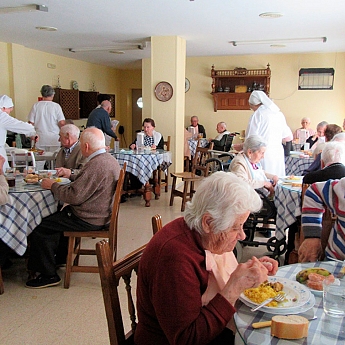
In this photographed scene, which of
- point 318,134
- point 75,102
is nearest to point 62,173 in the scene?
point 318,134

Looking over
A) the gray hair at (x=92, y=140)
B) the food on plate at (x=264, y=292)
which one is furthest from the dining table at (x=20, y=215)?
the food on plate at (x=264, y=292)

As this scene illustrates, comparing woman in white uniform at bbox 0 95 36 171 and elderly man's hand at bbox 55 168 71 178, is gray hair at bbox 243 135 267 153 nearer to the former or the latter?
elderly man's hand at bbox 55 168 71 178

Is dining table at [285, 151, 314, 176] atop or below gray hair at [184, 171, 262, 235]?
below

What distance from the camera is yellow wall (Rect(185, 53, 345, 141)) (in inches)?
303

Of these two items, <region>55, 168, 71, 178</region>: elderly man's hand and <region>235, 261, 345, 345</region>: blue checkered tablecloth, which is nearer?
<region>235, 261, 345, 345</region>: blue checkered tablecloth

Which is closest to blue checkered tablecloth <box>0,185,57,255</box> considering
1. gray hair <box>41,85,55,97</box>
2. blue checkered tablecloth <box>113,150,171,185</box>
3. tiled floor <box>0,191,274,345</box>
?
→ tiled floor <box>0,191,274,345</box>

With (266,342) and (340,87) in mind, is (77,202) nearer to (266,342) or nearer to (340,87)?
(266,342)

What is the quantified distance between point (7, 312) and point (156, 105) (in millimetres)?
4408

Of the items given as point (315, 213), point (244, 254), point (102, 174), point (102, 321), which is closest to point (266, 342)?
point (315, 213)

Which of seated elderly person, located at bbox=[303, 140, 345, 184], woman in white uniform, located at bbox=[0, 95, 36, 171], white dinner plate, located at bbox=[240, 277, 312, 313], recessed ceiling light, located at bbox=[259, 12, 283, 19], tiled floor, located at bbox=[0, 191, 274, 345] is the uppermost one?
recessed ceiling light, located at bbox=[259, 12, 283, 19]

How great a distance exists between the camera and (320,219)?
1.75 m

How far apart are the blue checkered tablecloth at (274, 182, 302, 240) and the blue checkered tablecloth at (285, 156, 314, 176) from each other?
2114 millimetres

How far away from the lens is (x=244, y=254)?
3402 millimetres

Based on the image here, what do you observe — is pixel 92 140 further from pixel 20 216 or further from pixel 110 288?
pixel 110 288
